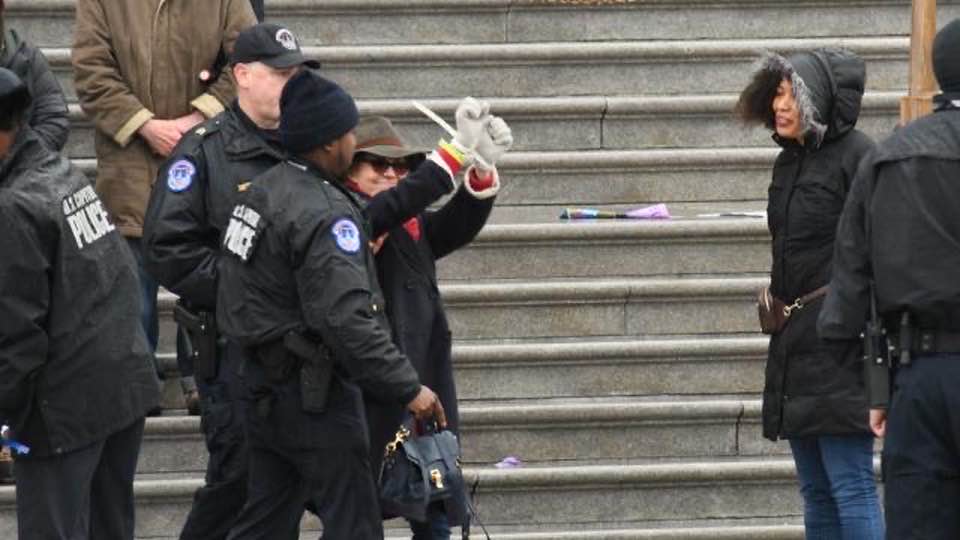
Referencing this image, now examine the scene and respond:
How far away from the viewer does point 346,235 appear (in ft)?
24.4

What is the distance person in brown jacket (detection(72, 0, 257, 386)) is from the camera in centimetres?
961

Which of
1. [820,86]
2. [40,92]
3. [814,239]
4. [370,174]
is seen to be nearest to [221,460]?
[370,174]

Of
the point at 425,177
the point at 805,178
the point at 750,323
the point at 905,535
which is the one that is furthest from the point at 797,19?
the point at 905,535

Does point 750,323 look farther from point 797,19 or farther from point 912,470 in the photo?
point 912,470

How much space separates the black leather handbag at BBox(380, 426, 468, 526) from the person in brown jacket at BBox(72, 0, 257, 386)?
189cm

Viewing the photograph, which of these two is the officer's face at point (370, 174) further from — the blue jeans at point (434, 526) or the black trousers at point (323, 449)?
the blue jeans at point (434, 526)

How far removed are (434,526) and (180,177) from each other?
4.72 ft

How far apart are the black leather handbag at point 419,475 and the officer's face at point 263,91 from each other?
115 cm

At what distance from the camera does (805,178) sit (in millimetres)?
8359

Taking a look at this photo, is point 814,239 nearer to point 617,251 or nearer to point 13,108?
point 617,251

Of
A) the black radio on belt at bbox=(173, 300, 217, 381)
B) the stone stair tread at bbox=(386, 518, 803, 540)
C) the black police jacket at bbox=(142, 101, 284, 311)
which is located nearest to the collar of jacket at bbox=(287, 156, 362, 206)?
the black police jacket at bbox=(142, 101, 284, 311)

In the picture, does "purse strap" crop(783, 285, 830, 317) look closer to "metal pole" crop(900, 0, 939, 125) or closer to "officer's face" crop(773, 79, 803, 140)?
"officer's face" crop(773, 79, 803, 140)

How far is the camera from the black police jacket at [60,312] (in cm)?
731

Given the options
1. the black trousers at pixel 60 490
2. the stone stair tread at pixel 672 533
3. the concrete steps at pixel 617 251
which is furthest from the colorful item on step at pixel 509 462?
the black trousers at pixel 60 490
